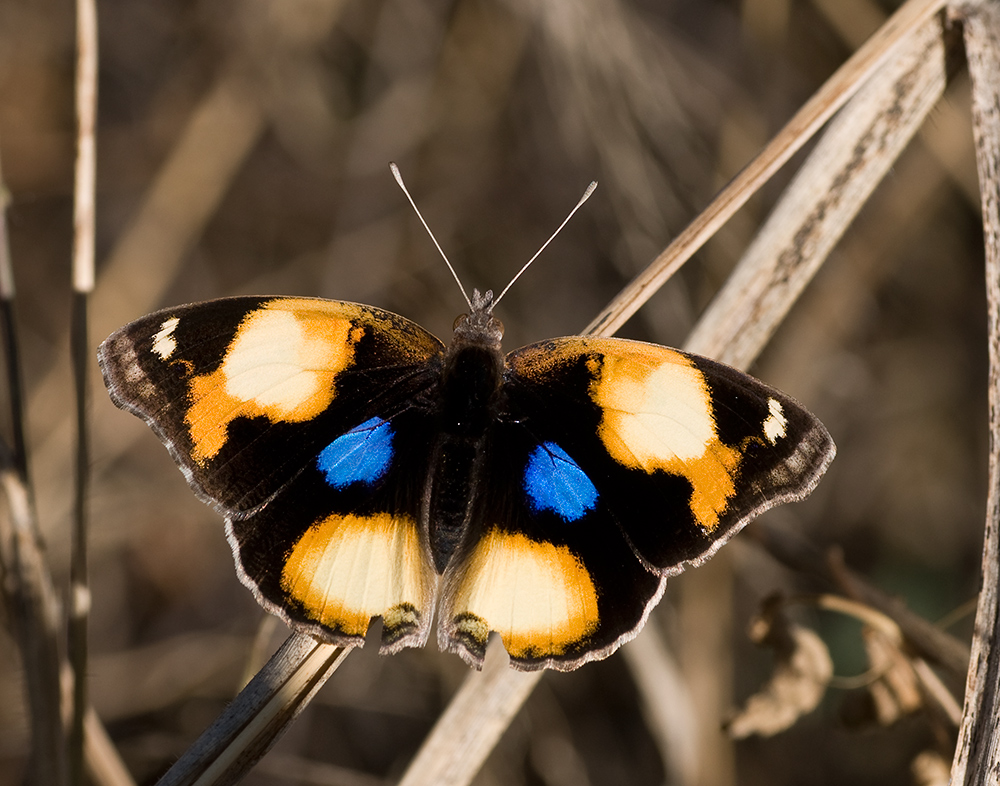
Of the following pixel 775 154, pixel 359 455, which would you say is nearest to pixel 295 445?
pixel 359 455

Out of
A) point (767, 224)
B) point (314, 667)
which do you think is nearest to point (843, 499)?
point (767, 224)

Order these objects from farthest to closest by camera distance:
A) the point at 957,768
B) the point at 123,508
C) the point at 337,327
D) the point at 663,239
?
the point at 123,508 → the point at 663,239 → the point at 337,327 → the point at 957,768

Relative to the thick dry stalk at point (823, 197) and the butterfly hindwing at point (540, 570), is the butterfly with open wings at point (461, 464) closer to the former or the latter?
the butterfly hindwing at point (540, 570)

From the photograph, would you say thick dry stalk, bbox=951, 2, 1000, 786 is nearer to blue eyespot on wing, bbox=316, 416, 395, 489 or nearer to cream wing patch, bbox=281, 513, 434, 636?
cream wing patch, bbox=281, 513, 434, 636

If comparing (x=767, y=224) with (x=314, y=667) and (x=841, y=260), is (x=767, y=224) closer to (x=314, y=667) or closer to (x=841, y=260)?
(x=314, y=667)

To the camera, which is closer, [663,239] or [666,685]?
[666,685]

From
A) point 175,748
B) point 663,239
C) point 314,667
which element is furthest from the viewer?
point 663,239

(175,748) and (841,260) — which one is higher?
(175,748)

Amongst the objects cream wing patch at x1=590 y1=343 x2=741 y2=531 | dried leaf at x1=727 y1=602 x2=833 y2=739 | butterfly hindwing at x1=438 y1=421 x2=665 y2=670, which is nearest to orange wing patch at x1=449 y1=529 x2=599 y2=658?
butterfly hindwing at x1=438 y1=421 x2=665 y2=670
